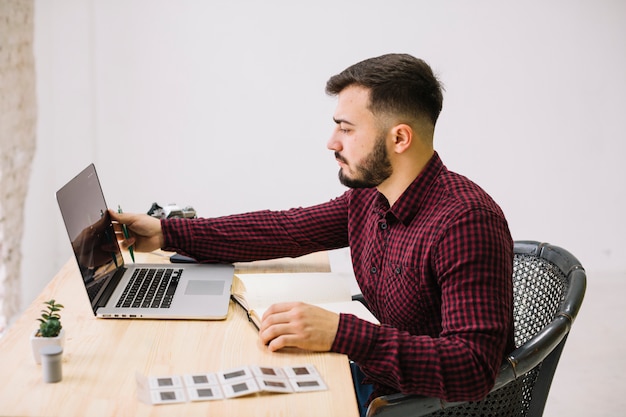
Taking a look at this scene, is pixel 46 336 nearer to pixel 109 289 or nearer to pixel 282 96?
pixel 109 289

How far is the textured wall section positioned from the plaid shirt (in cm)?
147

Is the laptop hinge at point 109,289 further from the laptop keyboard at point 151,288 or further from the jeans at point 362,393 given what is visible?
the jeans at point 362,393

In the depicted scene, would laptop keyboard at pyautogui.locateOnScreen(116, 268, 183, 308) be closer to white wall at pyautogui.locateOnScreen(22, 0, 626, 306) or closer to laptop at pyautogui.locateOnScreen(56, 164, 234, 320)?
laptop at pyautogui.locateOnScreen(56, 164, 234, 320)

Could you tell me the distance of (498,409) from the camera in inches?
62.1

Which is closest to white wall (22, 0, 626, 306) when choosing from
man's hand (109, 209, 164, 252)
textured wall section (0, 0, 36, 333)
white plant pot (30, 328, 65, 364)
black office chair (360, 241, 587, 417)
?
textured wall section (0, 0, 36, 333)

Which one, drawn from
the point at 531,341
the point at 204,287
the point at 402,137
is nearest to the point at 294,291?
the point at 204,287

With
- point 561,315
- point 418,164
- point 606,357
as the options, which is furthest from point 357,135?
point 606,357

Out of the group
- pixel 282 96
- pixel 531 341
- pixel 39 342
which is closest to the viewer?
pixel 39 342

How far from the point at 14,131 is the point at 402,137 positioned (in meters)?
2.14

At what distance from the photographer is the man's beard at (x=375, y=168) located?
169 centimetres

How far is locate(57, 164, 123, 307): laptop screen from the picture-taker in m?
1.60

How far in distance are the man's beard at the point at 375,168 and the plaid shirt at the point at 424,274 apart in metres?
0.08

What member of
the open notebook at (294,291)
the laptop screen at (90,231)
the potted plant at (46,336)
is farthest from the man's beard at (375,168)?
the potted plant at (46,336)

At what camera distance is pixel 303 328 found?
1452mm
